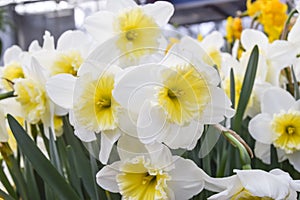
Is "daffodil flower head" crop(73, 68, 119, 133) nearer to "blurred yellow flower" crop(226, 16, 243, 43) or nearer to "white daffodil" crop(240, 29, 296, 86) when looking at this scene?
"white daffodil" crop(240, 29, 296, 86)

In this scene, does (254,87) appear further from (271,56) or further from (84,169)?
(84,169)

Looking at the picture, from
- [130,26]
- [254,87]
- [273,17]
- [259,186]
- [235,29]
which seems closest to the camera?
[259,186]

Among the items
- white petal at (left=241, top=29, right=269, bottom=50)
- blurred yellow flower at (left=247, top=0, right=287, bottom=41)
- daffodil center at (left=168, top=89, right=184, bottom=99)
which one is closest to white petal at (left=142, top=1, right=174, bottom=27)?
daffodil center at (left=168, top=89, right=184, bottom=99)

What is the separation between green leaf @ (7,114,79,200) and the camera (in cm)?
42

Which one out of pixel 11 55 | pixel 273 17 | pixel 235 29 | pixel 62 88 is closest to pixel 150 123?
pixel 62 88

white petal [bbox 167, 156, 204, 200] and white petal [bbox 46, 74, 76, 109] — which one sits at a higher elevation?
white petal [bbox 46, 74, 76, 109]

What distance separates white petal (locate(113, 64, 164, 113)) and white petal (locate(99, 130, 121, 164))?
3 cm

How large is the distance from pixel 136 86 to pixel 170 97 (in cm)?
3

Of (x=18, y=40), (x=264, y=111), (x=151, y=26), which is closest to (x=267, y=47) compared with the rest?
(x=264, y=111)

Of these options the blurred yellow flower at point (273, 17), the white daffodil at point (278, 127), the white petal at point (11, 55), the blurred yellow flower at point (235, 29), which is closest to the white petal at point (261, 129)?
the white daffodil at point (278, 127)

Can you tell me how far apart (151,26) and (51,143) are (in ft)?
0.52

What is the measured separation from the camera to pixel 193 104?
368mm

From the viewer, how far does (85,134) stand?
0.39 m

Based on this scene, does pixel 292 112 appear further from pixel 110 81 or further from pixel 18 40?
pixel 18 40
